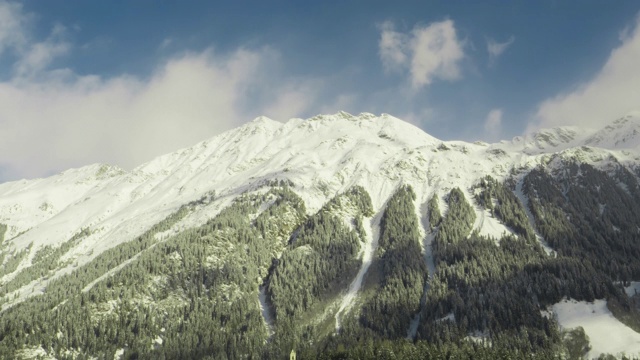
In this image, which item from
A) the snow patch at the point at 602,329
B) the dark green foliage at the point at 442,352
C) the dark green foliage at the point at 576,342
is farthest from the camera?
the dark green foliage at the point at 576,342

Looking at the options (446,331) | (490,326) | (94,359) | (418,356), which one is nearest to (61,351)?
(94,359)

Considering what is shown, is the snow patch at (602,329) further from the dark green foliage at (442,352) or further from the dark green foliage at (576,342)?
the dark green foliage at (442,352)

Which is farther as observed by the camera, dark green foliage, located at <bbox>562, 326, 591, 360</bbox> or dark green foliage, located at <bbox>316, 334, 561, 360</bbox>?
dark green foliage, located at <bbox>562, 326, 591, 360</bbox>

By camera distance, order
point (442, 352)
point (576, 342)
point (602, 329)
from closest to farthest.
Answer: point (442, 352) < point (576, 342) < point (602, 329)

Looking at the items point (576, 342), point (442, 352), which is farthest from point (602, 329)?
point (442, 352)

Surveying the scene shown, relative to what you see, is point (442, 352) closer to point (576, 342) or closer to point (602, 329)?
point (576, 342)

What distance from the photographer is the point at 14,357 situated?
608 ft

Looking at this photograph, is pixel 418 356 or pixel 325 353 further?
pixel 325 353

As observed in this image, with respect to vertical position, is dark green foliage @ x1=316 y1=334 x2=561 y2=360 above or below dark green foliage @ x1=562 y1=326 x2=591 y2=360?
above

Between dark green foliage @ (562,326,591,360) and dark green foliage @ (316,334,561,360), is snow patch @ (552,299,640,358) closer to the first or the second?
dark green foliage @ (562,326,591,360)

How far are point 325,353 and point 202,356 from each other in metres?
58.5

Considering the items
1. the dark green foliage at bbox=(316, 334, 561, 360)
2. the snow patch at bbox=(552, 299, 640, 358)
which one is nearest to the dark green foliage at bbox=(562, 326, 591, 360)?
the snow patch at bbox=(552, 299, 640, 358)

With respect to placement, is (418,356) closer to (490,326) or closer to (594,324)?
(490,326)

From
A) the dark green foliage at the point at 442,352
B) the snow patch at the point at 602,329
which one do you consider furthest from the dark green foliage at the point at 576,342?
the dark green foliage at the point at 442,352
